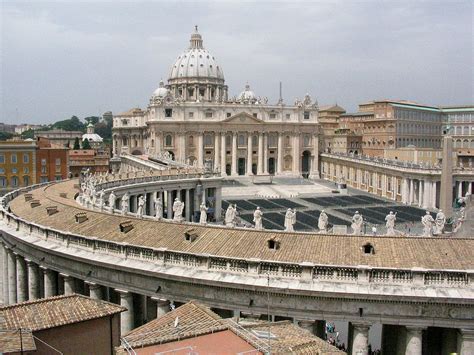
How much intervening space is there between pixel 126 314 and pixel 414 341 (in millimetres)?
14057

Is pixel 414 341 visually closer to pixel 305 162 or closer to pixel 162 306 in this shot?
pixel 162 306

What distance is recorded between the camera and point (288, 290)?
2483 centimetres

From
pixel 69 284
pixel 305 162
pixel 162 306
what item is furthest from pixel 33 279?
pixel 305 162

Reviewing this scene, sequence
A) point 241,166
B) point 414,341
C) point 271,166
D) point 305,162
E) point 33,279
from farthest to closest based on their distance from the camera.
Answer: point 305,162
point 271,166
point 241,166
point 33,279
point 414,341

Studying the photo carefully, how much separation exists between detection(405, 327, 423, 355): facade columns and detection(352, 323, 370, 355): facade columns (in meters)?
1.77

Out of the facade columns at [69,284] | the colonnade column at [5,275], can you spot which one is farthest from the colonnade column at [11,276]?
the facade columns at [69,284]

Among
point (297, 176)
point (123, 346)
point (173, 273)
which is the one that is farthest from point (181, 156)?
point (123, 346)

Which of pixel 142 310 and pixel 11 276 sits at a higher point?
pixel 142 310

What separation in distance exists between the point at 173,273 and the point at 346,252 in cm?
831

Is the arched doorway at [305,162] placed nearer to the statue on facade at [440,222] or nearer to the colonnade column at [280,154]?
the colonnade column at [280,154]

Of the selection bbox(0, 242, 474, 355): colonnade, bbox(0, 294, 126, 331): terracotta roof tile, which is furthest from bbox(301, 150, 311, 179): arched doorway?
bbox(0, 294, 126, 331): terracotta roof tile

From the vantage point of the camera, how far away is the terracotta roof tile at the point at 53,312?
52.5 feet

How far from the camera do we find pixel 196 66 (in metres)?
182

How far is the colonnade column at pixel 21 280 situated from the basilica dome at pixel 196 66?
148809 mm
